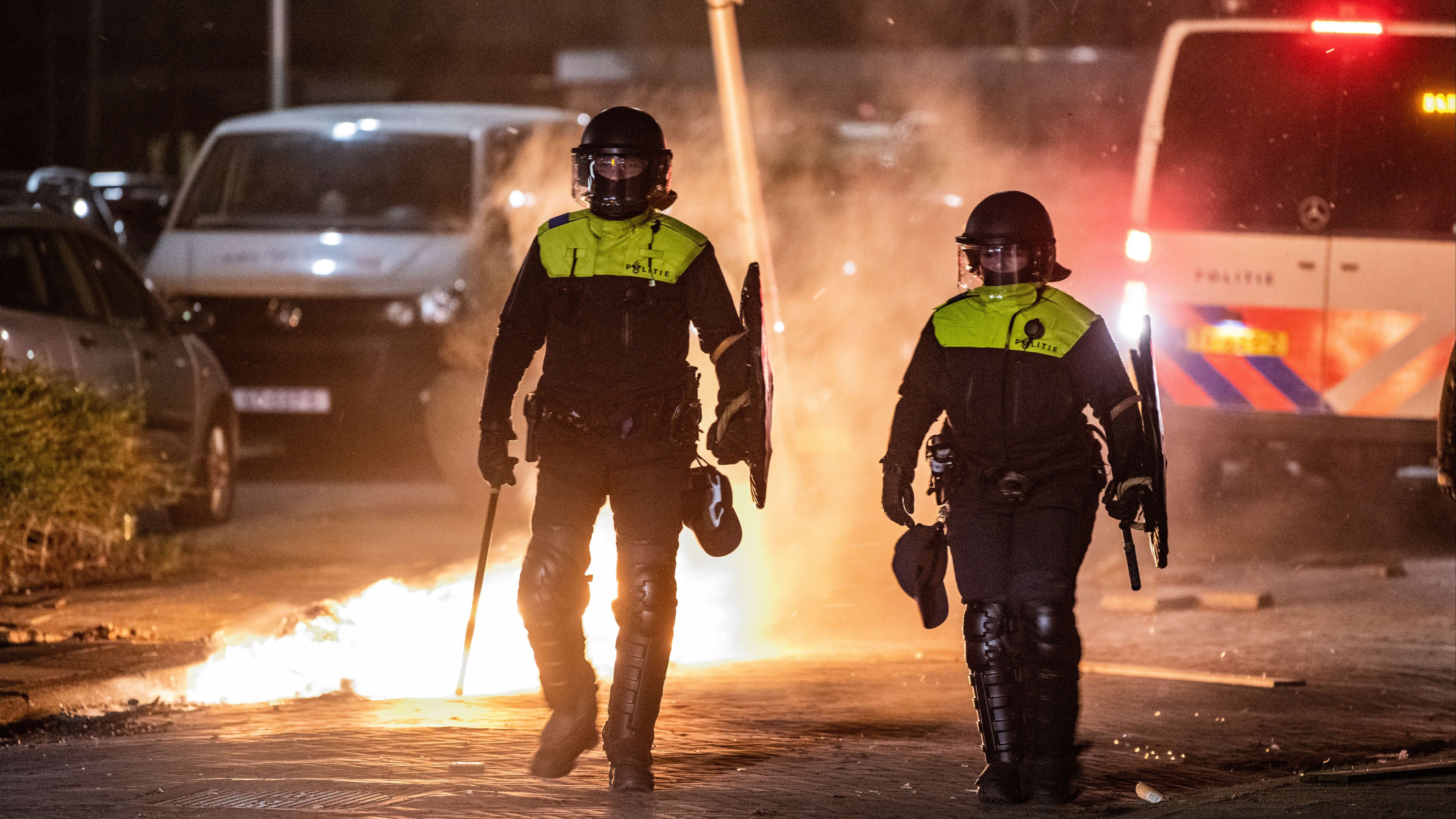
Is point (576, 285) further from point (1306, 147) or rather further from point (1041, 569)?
point (1306, 147)

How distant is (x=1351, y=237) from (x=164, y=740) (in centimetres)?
588

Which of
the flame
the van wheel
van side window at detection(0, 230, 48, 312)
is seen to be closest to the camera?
the flame

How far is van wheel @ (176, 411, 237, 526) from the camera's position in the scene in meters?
10.9

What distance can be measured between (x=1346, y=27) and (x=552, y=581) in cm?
547

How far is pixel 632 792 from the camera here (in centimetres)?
496

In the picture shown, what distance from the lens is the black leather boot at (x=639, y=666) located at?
5.05 metres

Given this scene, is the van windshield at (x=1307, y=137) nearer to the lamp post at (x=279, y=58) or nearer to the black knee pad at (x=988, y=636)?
the black knee pad at (x=988, y=636)

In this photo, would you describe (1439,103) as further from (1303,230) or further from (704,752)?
(704,752)

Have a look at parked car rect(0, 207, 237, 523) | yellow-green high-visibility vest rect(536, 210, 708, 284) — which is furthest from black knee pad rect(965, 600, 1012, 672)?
parked car rect(0, 207, 237, 523)

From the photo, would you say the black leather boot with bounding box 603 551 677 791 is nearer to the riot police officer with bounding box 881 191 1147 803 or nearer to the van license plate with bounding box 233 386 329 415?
the riot police officer with bounding box 881 191 1147 803

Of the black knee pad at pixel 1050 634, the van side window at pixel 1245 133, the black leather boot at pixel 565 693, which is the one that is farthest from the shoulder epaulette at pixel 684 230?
the van side window at pixel 1245 133

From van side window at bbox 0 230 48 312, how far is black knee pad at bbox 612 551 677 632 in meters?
5.02

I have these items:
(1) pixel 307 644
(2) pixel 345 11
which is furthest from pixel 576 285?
(2) pixel 345 11

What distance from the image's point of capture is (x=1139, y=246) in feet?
30.8
